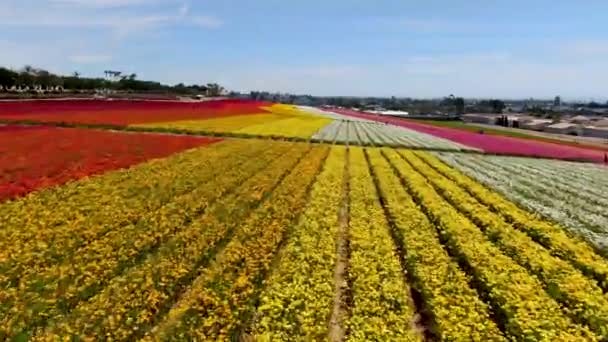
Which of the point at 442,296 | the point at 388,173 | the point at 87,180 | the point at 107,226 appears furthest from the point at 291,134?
the point at 442,296

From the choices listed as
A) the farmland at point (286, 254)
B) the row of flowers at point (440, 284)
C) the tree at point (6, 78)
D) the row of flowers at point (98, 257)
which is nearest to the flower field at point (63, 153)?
the farmland at point (286, 254)

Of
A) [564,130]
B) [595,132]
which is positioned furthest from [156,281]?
[564,130]

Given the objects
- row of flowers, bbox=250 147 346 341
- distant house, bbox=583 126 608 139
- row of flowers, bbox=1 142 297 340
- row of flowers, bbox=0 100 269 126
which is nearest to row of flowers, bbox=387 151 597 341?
row of flowers, bbox=250 147 346 341

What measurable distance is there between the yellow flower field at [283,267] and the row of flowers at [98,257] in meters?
0.04

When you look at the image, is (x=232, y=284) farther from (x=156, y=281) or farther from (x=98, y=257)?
(x=98, y=257)

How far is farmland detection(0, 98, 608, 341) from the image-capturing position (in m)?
9.82

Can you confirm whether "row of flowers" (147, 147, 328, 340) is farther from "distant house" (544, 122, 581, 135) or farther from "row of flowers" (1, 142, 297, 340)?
"distant house" (544, 122, 581, 135)

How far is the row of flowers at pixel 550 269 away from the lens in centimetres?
1065

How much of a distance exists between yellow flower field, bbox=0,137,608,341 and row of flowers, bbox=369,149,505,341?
4 cm

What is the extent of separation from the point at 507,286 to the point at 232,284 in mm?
6558

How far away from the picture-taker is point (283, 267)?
1261cm

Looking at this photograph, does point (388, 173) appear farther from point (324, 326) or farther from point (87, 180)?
point (324, 326)

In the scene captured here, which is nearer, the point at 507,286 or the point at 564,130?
the point at 507,286

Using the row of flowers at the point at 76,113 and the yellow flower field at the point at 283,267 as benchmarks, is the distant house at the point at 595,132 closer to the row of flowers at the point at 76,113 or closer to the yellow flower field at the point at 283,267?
the row of flowers at the point at 76,113
